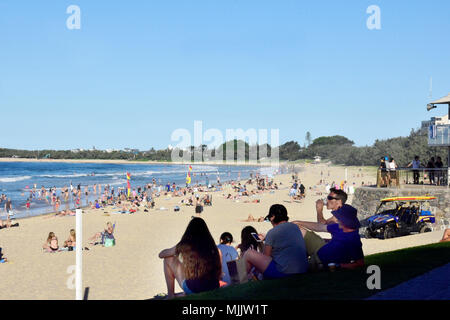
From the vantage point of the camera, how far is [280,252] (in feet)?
18.9

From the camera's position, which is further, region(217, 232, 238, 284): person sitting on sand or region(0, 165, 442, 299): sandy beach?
region(0, 165, 442, 299): sandy beach

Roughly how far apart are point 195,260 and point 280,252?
3.55 ft

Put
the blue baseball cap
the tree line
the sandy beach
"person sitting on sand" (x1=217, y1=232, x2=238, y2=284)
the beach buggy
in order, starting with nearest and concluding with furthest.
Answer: the blue baseball cap → "person sitting on sand" (x1=217, y1=232, x2=238, y2=284) → the sandy beach → the beach buggy → the tree line

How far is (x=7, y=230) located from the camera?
862 inches

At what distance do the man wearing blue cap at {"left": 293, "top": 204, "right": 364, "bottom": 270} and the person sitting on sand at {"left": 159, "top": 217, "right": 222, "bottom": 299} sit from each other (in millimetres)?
1484

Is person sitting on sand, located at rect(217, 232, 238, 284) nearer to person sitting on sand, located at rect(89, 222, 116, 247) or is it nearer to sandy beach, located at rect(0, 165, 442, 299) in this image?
sandy beach, located at rect(0, 165, 442, 299)

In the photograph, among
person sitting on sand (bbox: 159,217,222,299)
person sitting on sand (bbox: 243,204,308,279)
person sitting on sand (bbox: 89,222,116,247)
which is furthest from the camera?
person sitting on sand (bbox: 89,222,116,247)

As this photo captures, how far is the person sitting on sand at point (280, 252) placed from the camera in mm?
5594

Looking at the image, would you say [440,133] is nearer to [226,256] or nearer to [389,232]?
[389,232]

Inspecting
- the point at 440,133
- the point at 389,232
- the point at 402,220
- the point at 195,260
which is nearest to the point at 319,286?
the point at 195,260

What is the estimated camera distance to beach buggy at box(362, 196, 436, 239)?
15.7m

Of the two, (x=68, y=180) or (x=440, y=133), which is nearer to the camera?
(x=440, y=133)

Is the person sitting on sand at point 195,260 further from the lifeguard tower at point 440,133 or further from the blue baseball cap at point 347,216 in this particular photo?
the lifeguard tower at point 440,133

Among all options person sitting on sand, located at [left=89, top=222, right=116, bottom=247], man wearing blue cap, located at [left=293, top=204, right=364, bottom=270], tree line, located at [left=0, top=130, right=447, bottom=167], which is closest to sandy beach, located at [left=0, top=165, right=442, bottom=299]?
person sitting on sand, located at [left=89, top=222, right=116, bottom=247]
